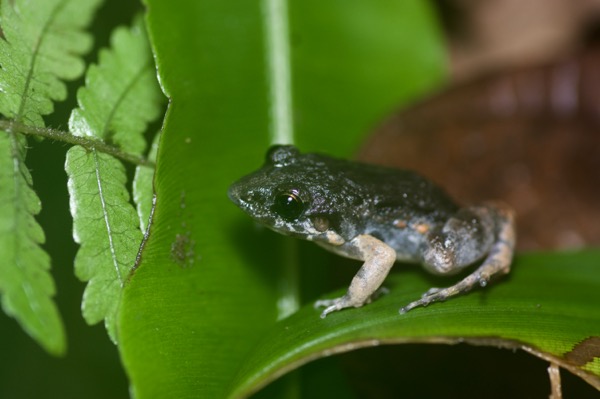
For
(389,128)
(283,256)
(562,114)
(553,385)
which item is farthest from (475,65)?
(553,385)

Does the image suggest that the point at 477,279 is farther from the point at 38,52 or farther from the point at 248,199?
the point at 38,52

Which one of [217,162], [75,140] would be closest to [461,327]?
[217,162]

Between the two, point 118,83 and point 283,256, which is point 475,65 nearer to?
point 283,256

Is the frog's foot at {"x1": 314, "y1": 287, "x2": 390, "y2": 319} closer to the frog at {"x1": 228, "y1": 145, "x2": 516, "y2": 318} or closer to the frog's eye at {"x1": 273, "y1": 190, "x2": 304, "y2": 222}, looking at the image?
the frog at {"x1": 228, "y1": 145, "x2": 516, "y2": 318}

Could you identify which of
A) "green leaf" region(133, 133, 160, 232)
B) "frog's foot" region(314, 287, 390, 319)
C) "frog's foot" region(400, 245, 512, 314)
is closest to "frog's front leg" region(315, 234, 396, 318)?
"frog's foot" region(314, 287, 390, 319)

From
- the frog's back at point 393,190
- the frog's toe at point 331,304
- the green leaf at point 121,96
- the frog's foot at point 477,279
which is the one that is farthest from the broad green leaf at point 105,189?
the frog's foot at point 477,279
